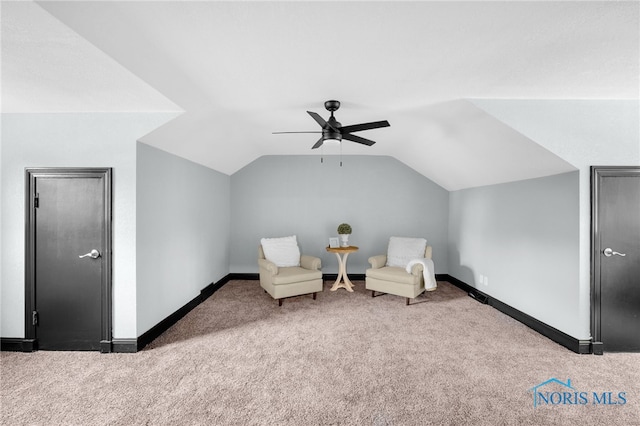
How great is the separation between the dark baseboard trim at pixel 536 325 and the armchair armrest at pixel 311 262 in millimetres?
2479

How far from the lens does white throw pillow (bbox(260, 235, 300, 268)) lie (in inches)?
179

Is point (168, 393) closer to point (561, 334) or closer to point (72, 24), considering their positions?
point (72, 24)

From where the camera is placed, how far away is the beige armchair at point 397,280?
4074 millimetres

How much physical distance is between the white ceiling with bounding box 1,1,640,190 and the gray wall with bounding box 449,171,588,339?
337mm

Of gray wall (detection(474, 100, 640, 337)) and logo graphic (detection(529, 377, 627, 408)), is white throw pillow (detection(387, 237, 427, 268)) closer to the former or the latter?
gray wall (detection(474, 100, 640, 337))

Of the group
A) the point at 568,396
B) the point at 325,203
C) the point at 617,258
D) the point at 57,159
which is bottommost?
the point at 568,396

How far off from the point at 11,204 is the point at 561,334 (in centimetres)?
568

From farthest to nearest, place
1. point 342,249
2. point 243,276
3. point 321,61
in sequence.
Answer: point 243,276
point 342,249
point 321,61

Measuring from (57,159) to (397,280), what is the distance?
4.28 metres

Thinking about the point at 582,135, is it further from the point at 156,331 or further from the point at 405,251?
the point at 156,331

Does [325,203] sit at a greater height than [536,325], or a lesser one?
greater

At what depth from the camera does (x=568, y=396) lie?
2.11 m

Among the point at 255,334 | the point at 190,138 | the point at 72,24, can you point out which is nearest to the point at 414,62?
the point at 72,24

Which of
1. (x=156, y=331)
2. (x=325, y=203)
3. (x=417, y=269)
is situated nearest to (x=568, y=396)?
(x=417, y=269)
